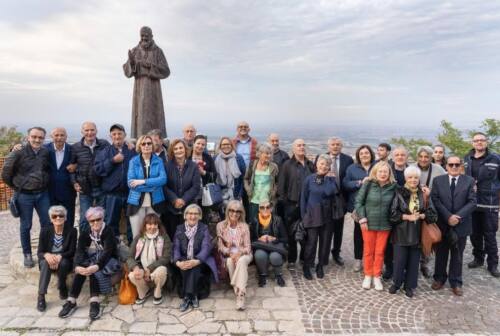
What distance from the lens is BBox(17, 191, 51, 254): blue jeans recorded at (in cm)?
502

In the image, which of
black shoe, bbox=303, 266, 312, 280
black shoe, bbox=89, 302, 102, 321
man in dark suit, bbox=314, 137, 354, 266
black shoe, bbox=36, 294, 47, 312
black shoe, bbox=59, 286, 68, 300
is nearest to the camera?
black shoe, bbox=89, 302, 102, 321

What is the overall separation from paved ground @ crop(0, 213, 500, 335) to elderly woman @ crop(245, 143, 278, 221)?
1273 mm

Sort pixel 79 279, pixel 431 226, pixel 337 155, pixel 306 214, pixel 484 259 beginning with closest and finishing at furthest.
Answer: pixel 79 279 < pixel 431 226 < pixel 306 214 < pixel 337 155 < pixel 484 259

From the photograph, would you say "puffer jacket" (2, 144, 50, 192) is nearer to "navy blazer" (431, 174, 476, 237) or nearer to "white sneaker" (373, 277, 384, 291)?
"white sneaker" (373, 277, 384, 291)

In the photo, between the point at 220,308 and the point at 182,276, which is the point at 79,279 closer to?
the point at 182,276

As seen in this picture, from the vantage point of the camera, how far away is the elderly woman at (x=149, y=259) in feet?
14.7

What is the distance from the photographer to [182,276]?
4.61m

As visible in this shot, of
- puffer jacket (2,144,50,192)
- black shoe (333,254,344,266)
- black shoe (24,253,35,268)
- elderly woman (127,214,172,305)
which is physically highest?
puffer jacket (2,144,50,192)

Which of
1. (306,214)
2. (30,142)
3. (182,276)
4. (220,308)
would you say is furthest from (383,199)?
(30,142)

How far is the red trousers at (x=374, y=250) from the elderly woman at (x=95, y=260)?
357 centimetres

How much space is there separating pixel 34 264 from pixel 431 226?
594cm

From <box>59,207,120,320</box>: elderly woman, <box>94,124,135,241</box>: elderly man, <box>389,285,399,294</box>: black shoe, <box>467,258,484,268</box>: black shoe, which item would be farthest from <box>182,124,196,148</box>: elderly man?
<box>467,258,484,268</box>: black shoe

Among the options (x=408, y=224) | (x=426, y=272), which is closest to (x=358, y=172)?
(x=408, y=224)

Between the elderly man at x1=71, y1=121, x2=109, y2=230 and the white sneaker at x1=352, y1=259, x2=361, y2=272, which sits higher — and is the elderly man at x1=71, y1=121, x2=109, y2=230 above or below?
above
